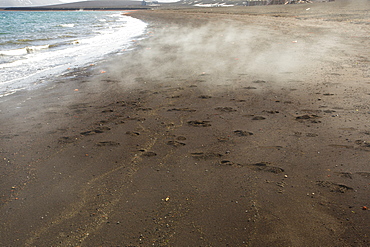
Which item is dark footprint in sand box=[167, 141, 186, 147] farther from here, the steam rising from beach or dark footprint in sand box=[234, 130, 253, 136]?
the steam rising from beach

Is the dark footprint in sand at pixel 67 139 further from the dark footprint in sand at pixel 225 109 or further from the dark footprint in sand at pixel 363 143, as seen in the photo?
the dark footprint in sand at pixel 363 143

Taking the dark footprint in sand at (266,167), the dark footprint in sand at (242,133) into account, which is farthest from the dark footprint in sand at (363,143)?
the dark footprint in sand at (242,133)

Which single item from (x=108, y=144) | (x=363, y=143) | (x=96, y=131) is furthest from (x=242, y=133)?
(x=96, y=131)

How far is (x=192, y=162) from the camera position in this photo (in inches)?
125

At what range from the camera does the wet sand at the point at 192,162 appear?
2.21m

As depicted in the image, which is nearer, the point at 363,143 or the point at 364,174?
the point at 364,174

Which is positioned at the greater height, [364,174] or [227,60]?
[227,60]

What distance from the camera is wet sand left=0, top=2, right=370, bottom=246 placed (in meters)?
2.21

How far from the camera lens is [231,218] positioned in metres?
2.29

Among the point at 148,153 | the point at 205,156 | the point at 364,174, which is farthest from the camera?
the point at 148,153

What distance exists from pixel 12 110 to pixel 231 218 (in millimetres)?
4785

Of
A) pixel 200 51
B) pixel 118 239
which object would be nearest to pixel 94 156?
pixel 118 239

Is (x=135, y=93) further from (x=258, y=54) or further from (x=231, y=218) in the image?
(x=258, y=54)

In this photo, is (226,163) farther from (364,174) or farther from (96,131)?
(96,131)
